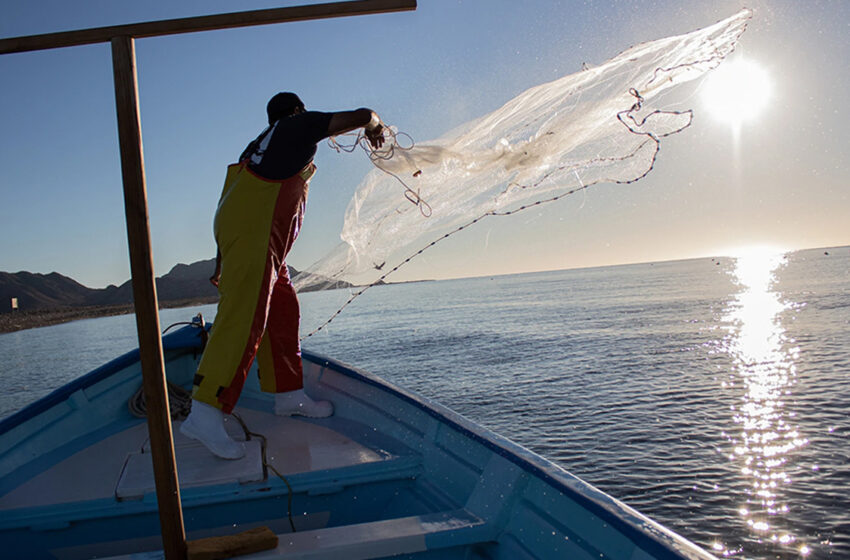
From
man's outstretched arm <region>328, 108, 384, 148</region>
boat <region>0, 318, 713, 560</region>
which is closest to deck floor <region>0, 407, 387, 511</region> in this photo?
boat <region>0, 318, 713, 560</region>

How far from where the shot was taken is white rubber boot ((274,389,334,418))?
4164 millimetres

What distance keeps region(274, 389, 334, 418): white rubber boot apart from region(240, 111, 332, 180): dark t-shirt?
1.78 metres

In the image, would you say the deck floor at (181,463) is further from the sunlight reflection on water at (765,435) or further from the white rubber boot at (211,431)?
the sunlight reflection on water at (765,435)

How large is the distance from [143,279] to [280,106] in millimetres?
2048

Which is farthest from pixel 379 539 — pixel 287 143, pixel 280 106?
pixel 280 106

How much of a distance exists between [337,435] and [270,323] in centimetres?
93

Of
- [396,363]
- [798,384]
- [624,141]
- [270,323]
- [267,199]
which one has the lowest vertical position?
[396,363]

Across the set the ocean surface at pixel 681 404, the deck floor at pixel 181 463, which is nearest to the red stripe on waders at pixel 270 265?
the deck floor at pixel 181 463

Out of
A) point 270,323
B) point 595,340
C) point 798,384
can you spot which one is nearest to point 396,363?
point 595,340

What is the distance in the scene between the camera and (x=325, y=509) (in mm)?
2896

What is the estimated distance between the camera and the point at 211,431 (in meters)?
3.10

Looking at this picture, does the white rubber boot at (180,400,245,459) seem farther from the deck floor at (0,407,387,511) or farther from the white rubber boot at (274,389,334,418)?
the white rubber boot at (274,389,334,418)

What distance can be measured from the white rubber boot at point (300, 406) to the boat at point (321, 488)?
64 mm

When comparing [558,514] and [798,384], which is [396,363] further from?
[558,514]
